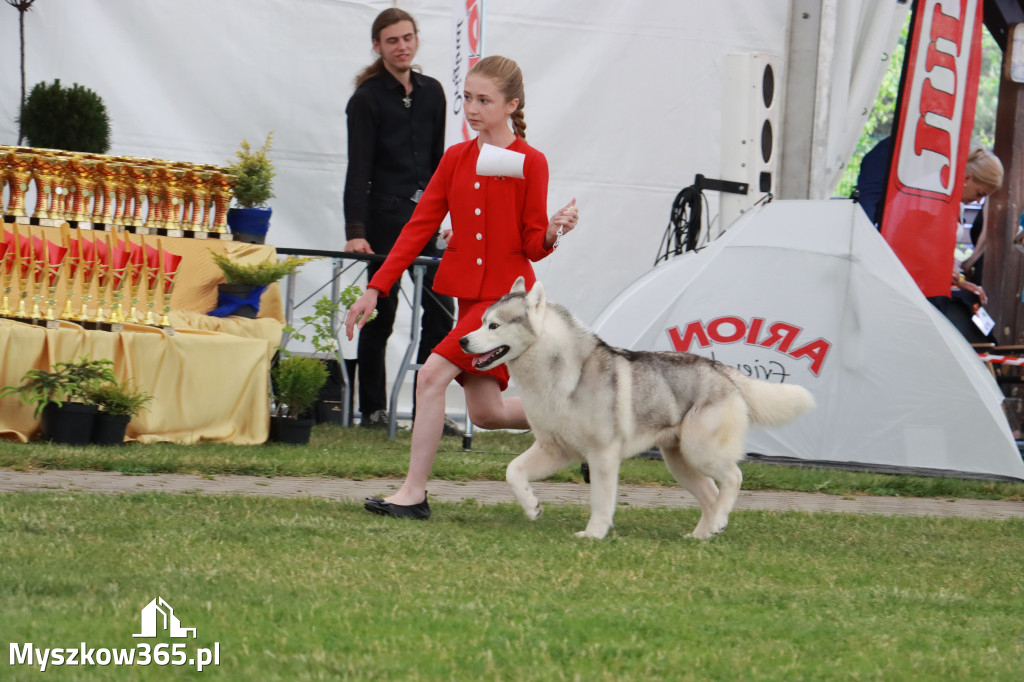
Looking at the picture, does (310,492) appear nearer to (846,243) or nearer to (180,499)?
(180,499)

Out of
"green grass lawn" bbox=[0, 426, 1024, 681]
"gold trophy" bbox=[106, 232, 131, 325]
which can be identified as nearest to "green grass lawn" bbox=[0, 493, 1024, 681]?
"green grass lawn" bbox=[0, 426, 1024, 681]

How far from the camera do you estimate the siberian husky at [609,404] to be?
17.2 ft

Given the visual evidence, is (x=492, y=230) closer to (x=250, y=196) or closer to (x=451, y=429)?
(x=250, y=196)

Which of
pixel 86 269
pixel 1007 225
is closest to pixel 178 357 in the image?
pixel 86 269

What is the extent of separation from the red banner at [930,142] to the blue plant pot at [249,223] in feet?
14.2

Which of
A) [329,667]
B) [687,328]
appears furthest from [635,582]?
[687,328]

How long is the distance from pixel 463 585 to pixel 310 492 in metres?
2.52

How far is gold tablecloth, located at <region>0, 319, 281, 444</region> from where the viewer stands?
752 cm

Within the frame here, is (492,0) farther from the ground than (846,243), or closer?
farther from the ground

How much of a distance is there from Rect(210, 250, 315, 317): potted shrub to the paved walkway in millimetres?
1773

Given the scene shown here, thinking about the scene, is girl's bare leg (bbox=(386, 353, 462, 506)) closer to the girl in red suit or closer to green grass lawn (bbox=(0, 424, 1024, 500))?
the girl in red suit

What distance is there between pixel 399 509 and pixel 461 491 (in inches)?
55.6

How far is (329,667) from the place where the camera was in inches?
126

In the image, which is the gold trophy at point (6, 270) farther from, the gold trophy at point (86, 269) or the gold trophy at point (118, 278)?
the gold trophy at point (118, 278)
